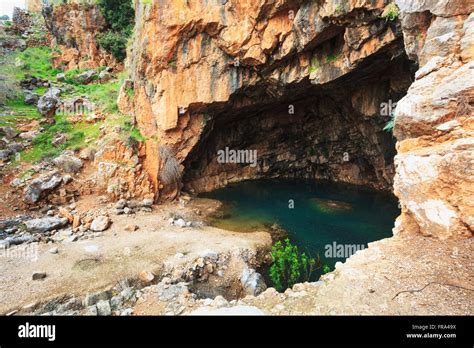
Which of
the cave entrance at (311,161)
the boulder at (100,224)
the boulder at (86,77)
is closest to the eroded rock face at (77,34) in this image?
the boulder at (86,77)

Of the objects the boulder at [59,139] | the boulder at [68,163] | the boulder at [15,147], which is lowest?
the boulder at [68,163]

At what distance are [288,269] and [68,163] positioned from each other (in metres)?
13.6

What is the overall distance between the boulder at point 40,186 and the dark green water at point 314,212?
886 centimetres

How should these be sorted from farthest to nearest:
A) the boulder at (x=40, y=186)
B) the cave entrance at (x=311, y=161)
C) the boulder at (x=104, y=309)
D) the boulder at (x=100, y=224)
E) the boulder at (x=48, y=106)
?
the boulder at (x=48, y=106) < the cave entrance at (x=311, y=161) < the boulder at (x=40, y=186) < the boulder at (x=100, y=224) < the boulder at (x=104, y=309)

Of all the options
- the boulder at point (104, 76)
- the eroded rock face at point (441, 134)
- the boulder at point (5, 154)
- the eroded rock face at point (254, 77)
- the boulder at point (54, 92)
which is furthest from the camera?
the boulder at point (104, 76)

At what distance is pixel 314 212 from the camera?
55.7 ft

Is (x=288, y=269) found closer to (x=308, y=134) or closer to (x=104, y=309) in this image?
(x=104, y=309)

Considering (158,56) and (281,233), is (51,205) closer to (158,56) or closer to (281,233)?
(158,56)

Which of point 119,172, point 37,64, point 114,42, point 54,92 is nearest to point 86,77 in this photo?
point 54,92

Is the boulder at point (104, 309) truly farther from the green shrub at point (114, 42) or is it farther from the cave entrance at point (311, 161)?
the green shrub at point (114, 42)

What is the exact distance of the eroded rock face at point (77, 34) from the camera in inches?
975
